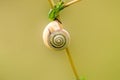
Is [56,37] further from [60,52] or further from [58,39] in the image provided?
[60,52]

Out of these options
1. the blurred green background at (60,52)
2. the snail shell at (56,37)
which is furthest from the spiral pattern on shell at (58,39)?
the blurred green background at (60,52)

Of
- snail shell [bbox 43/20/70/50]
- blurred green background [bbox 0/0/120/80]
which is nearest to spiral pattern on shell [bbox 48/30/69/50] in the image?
snail shell [bbox 43/20/70/50]

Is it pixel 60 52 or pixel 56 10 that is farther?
pixel 60 52

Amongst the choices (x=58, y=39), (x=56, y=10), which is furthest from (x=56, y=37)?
(x=56, y=10)

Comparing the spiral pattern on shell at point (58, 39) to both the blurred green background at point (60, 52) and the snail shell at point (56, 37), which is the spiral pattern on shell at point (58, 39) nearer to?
the snail shell at point (56, 37)

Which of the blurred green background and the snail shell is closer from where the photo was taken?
the snail shell

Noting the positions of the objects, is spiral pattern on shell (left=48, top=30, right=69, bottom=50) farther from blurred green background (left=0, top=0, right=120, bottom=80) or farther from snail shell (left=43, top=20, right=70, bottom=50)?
blurred green background (left=0, top=0, right=120, bottom=80)
